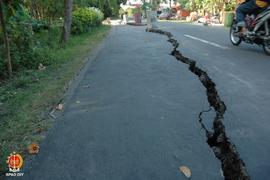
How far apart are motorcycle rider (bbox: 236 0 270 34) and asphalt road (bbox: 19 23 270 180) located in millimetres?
2211

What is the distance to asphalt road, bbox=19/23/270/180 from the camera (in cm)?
277

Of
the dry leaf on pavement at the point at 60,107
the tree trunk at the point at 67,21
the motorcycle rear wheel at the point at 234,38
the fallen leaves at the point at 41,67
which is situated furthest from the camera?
the tree trunk at the point at 67,21

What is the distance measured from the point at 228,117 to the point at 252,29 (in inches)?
194

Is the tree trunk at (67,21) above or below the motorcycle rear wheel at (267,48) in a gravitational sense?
above

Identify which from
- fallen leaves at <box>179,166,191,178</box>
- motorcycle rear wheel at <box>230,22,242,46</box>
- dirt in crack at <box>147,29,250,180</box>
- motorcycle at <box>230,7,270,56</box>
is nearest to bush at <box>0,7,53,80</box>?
dirt in crack at <box>147,29,250,180</box>

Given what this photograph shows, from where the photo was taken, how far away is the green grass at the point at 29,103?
3.37 meters

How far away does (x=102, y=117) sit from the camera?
3.95m

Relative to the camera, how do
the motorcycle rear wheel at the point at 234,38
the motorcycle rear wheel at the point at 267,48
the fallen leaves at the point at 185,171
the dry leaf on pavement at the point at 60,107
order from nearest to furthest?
the fallen leaves at the point at 185,171 < the dry leaf on pavement at the point at 60,107 < the motorcycle rear wheel at the point at 267,48 < the motorcycle rear wheel at the point at 234,38

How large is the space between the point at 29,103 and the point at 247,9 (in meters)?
→ 5.83

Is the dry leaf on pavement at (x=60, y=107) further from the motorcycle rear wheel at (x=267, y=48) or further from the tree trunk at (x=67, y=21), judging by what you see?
the tree trunk at (x=67, y=21)

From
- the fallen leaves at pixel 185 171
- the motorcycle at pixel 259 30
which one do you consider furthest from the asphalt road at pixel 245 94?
the fallen leaves at pixel 185 171

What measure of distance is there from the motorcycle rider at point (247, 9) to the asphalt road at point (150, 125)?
2.21 meters

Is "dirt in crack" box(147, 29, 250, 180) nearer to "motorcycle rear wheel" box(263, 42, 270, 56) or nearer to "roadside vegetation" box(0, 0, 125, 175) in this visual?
"roadside vegetation" box(0, 0, 125, 175)

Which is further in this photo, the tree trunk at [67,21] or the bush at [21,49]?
the tree trunk at [67,21]
